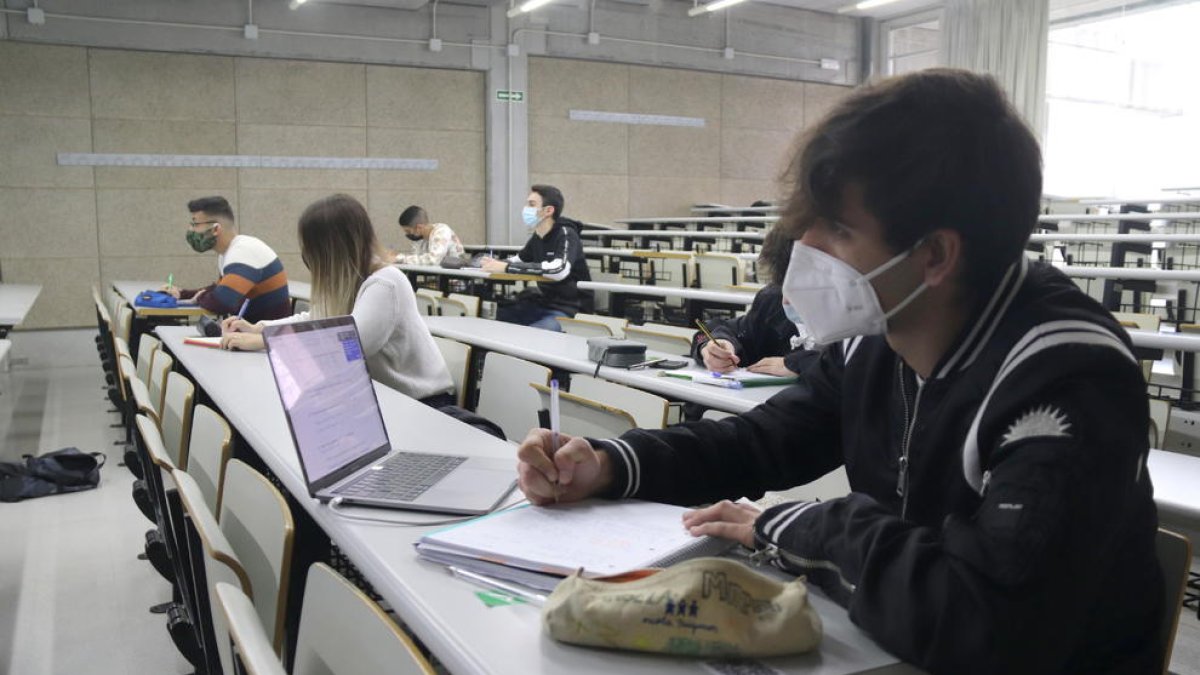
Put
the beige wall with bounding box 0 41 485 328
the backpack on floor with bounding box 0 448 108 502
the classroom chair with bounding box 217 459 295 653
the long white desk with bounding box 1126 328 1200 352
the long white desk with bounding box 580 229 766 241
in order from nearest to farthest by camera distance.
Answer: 1. the classroom chair with bounding box 217 459 295 653
2. the long white desk with bounding box 1126 328 1200 352
3. the backpack on floor with bounding box 0 448 108 502
4. the long white desk with bounding box 580 229 766 241
5. the beige wall with bounding box 0 41 485 328

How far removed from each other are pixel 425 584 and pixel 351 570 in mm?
839

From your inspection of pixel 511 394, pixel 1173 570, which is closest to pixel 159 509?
pixel 511 394

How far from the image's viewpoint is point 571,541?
43.5 inches

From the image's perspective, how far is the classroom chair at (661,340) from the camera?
3.54m

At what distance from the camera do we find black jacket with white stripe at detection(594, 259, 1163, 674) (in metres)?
0.80

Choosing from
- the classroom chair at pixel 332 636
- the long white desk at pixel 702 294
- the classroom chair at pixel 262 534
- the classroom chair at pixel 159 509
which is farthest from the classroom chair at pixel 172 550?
the long white desk at pixel 702 294

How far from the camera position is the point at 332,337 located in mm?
1604

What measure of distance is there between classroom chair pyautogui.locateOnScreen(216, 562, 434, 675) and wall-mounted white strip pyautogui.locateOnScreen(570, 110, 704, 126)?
9.75 meters

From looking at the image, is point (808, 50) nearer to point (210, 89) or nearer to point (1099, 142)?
point (1099, 142)

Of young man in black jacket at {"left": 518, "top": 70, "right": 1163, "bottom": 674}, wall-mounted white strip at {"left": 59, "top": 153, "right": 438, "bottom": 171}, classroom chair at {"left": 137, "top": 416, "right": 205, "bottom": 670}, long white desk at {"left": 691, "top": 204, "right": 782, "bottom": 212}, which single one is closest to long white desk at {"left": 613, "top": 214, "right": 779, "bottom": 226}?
long white desk at {"left": 691, "top": 204, "right": 782, "bottom": 212}

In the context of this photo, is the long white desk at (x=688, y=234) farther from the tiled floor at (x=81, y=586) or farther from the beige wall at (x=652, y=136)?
the tiled floor at (x=81, y=586)

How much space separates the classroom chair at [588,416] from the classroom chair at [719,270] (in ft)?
11.9

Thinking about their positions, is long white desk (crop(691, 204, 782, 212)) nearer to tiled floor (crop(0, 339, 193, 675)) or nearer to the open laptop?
tiled floor (crop(0, 339, 193, 675))

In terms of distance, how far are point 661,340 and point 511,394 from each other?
1.09 meters
